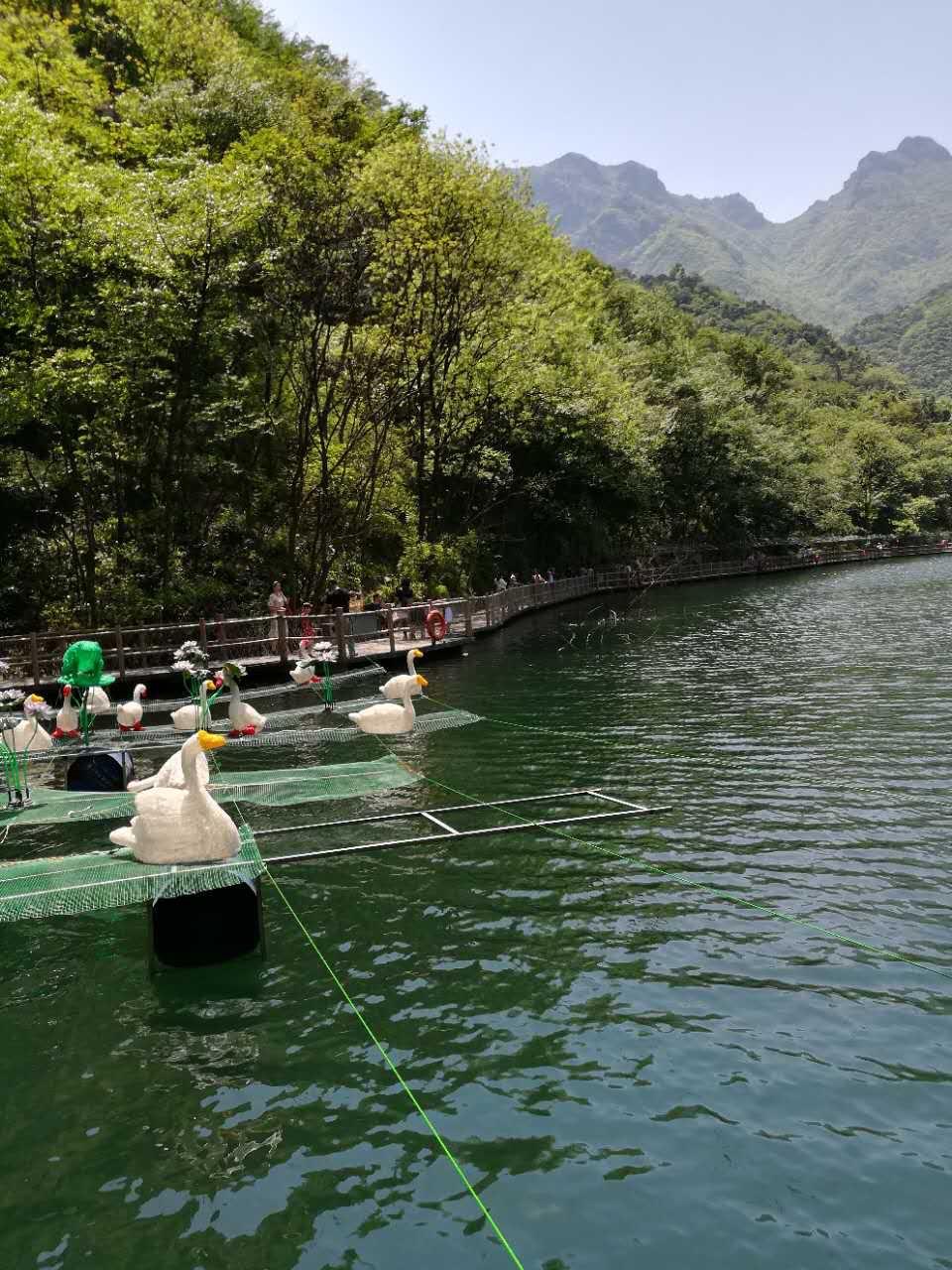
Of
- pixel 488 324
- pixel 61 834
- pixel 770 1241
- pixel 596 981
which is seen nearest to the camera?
pixel 770 1241

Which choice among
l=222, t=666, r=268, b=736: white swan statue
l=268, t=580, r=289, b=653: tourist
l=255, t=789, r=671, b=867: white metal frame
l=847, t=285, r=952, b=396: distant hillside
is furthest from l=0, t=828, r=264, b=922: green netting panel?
l=847, t=285, r=952, b=396: distant hillside

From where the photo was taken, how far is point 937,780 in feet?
39.6

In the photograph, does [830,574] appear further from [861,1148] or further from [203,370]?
[861,1148]

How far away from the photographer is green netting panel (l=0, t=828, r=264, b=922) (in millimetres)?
6883

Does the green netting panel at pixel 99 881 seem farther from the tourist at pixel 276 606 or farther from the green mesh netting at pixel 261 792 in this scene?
the tourist at pixel 276 606

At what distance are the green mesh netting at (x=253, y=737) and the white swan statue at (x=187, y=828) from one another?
6.16 m

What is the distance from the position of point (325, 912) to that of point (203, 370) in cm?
2350

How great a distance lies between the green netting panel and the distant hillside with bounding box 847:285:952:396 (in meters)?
180

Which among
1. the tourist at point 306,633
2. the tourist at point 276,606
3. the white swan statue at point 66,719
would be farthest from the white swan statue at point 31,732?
the tourist at point 276,606

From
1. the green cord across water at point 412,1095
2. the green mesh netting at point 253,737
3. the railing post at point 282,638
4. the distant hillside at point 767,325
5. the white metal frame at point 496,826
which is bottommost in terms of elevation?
the green cord across water at point 412,1095

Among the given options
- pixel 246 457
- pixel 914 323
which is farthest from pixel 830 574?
pixel 914 323

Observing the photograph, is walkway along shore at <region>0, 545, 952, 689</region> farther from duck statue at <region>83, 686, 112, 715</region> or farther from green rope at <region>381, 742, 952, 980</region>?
green rope at <region>381, 742, 952, 980</region>

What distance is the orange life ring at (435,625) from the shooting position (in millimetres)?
27391

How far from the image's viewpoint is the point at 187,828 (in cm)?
759
